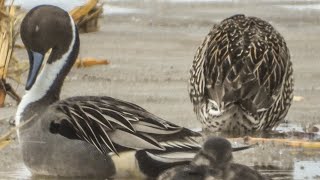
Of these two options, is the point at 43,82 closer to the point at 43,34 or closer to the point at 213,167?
the point at 43,34

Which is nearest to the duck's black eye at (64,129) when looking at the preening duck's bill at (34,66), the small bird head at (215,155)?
the preening duck's bill at (34,66)

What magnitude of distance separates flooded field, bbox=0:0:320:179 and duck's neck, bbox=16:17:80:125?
413 millimetres

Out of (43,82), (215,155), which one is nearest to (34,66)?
(43,82)

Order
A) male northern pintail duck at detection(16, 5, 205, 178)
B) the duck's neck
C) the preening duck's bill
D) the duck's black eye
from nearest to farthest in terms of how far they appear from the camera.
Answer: male northern pintail duck at detection(16, 5, 205, 178) → the duck's black eye → the duck's neck → the preening duck's bill

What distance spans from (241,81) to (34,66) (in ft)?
5.48

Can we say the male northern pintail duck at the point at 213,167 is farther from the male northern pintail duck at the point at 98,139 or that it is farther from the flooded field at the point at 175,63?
the flooded field at the point at 175,63

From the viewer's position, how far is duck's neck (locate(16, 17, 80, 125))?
8484mm

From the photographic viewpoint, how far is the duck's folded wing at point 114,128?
7.93 m

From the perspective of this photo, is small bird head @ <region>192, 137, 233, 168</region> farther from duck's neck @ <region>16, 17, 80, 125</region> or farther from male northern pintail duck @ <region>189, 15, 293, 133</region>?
male northern pintail duck @ <region>189, 15, 293, 133</region>

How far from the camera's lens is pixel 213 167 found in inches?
273

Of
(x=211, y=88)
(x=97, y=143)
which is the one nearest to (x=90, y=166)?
(x=97, y=143)

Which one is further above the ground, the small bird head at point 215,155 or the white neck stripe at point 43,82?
the small bird head at point 215,155

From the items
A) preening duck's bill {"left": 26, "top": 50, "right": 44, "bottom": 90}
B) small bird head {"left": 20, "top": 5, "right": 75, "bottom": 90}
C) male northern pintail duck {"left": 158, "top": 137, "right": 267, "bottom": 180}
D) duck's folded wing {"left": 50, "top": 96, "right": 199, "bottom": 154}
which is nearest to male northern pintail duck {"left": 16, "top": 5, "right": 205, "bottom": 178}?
duck's folded wing {"left": 50, "top": 96, "right": 199, "bottom": 154}

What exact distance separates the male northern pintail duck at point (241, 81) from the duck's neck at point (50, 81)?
4.09ft
